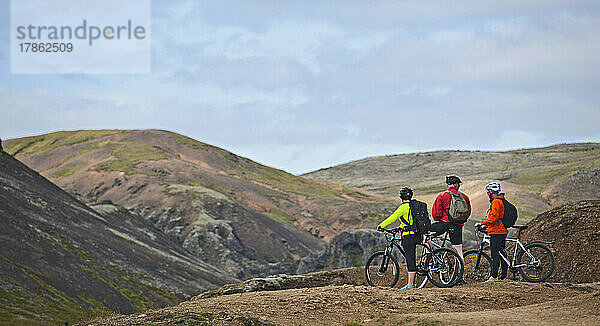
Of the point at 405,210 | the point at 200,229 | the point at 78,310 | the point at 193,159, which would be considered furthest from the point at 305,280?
the point at 193,159

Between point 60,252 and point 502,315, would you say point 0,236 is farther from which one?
point 502,315

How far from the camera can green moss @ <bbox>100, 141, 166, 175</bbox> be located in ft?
509

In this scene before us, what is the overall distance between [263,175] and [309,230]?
55.8 metres

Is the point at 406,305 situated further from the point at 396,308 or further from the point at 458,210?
the point at 458,210

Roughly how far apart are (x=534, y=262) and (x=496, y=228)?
1.32 metres

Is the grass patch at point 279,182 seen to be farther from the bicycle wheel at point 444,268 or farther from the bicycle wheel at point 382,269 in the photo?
the bicycle wheel at point 444,268

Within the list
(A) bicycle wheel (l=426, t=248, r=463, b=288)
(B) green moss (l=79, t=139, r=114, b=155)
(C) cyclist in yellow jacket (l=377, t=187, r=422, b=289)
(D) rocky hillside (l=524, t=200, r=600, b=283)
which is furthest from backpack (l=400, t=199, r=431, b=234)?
(B) green moss (l=79, t=139, r=114, b=155)

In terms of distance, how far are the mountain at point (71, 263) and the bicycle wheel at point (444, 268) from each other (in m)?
38.4

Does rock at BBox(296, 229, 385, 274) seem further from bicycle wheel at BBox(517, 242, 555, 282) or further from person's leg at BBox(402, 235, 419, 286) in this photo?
person's leg at BBox(402, 235, 419, 286)

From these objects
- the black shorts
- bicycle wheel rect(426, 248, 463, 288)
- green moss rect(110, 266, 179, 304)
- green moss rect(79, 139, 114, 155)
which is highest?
green moss rect(79, 139, 114, 155)

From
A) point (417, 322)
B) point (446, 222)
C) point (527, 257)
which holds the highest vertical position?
point (446, 222)

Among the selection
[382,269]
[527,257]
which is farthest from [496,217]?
[382,269]

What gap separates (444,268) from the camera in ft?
56.4

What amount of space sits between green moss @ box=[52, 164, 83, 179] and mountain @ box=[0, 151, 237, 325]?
6784 cm
